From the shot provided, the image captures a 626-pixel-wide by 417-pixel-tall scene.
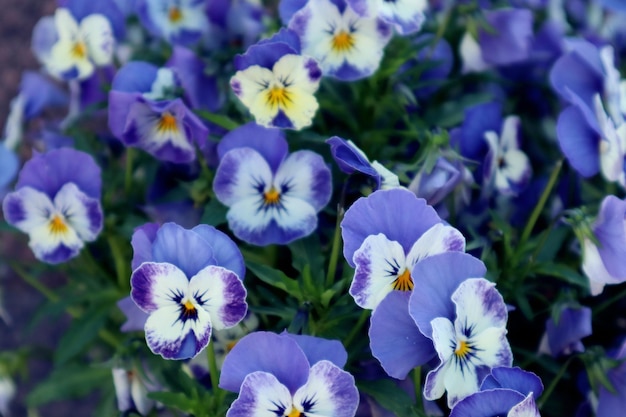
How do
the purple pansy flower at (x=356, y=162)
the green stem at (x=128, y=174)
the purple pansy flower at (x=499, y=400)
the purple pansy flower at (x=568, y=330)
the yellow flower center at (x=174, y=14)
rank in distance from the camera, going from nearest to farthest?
1. the purple pansy flower at (x=499, y=400)
2. the purple pansy flower at (x=356, y=162)
3. the purple pansy flower at (x=568, y=330)
4. the green stem at (x=128, y=174)
5. the yellow flower center at (x=174, y=14)

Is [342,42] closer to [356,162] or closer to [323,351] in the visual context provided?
[356,162]

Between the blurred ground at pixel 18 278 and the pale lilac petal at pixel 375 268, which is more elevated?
the pale lilac petal at pixel 375 268

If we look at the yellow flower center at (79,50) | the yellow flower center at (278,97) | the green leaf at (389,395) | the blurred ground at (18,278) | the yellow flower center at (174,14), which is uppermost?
the yellow flower center at (278,97)

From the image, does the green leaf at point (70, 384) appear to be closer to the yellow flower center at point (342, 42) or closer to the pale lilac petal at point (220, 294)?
the pale lilac petal at point (220, 294)

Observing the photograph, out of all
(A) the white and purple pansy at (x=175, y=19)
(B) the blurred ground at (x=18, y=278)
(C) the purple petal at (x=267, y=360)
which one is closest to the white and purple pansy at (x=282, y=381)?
(C) the purple petal at (x=267, y=360)

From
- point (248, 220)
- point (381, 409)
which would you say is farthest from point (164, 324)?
point (381, 409)

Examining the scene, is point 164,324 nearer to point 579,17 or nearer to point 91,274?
point 91,274

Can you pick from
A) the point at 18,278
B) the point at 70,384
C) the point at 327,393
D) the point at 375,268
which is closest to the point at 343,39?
the point at 375,268
